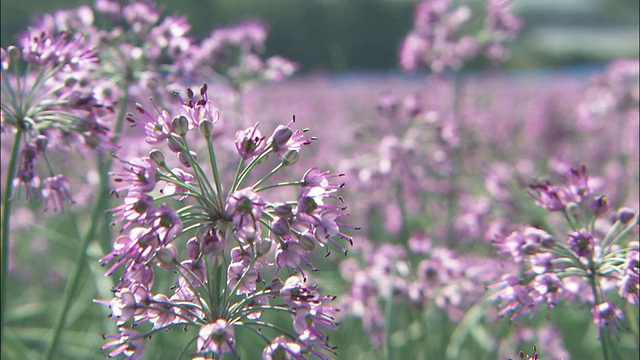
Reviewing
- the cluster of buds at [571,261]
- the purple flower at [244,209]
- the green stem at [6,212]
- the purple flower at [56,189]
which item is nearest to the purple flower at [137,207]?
the purple flower at [244,209]

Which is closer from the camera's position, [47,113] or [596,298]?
[596,298]

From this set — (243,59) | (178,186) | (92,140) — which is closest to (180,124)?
(178,186)

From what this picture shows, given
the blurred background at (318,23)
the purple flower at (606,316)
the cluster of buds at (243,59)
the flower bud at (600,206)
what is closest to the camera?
the purple flower at (606,316)

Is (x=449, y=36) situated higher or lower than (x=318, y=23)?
lower

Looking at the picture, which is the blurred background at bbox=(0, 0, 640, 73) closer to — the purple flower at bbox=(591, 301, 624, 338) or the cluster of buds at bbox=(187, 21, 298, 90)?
the cluster of buds at bbox=(187, 21, 298, 90)

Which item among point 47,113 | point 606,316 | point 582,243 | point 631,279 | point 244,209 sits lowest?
point 606,316

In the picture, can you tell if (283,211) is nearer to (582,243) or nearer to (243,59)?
(582,243)

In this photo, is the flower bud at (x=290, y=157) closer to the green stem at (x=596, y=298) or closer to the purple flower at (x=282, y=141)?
the purple flower at (x=282, y=141)
